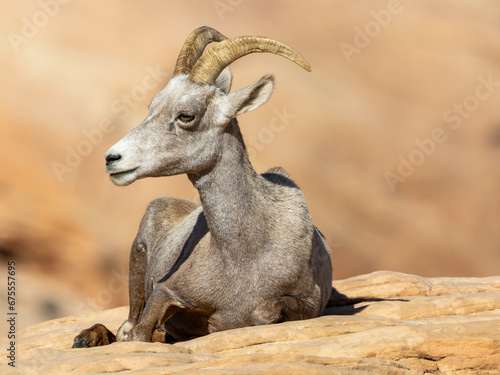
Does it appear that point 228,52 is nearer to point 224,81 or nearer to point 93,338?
point 224,81

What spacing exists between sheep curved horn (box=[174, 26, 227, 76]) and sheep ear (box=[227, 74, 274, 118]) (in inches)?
30.4

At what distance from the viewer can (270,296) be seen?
715 cm

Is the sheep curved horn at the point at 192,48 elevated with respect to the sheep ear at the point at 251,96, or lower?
elevated

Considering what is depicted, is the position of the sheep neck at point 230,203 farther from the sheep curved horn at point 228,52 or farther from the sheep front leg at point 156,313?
the sheep front leg at point 156,313

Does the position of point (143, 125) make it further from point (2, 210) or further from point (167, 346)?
point (2, 210)

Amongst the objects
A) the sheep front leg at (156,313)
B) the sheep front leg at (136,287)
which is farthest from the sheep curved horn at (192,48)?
the sheep front leg at (136,287)

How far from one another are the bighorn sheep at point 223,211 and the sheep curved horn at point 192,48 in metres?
0.04

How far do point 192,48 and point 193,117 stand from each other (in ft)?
4.17

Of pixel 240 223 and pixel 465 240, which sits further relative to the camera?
pixel 465 240

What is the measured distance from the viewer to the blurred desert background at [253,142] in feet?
55.6

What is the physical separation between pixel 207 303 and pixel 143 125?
1.87 metres

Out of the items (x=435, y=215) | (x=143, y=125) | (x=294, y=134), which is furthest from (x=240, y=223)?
(x=435, y=215)

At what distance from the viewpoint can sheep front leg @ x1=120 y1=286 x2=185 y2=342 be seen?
23.6 ft

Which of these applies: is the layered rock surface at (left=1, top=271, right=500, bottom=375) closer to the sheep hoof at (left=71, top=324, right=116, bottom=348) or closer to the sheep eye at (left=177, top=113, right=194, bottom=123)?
the sheep hoof at (left=71, top=324, right=116, bottom=348)
